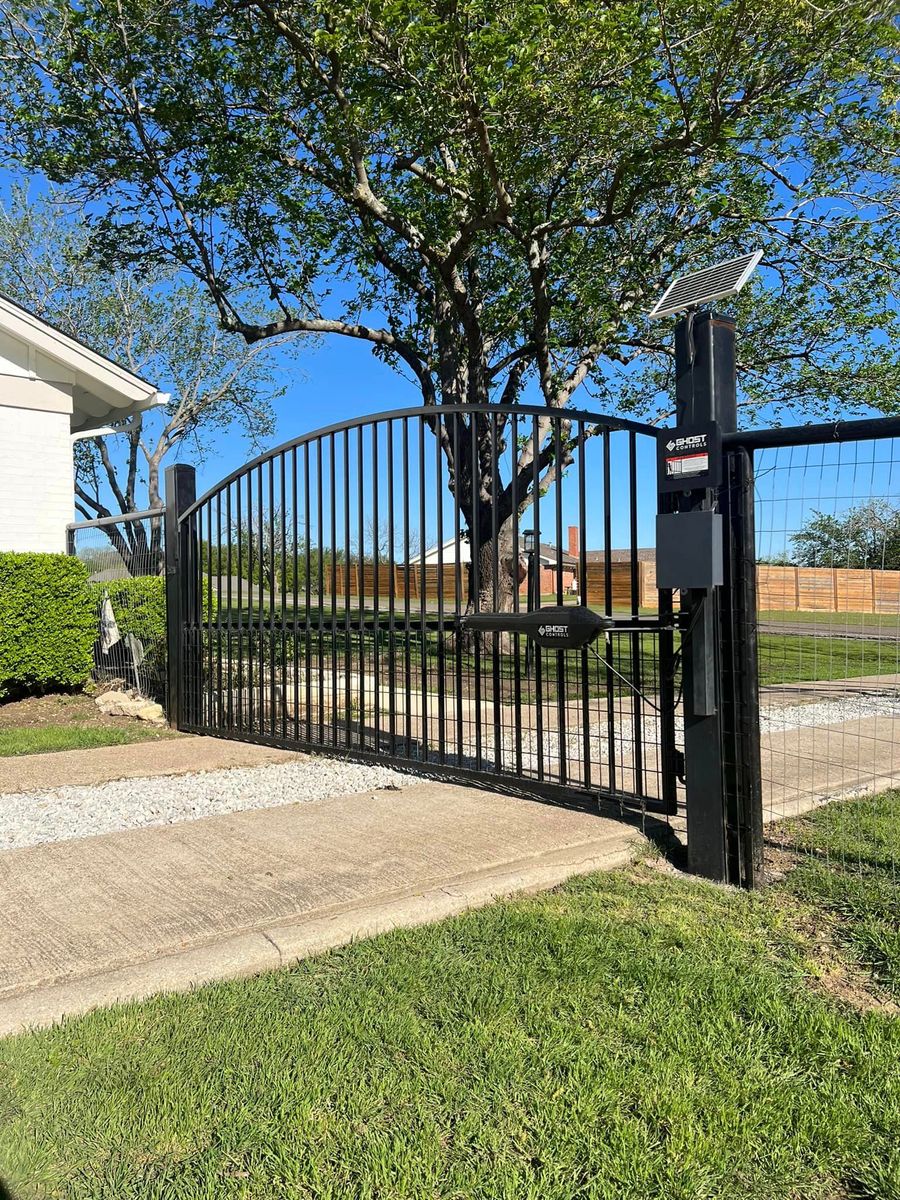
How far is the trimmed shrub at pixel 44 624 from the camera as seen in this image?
905cm

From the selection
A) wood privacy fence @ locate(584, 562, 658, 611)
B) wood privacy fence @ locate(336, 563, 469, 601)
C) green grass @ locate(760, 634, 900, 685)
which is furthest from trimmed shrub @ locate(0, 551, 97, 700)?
green grass @ locate(760, 634, 900, 685)

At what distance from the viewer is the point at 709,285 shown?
393cm

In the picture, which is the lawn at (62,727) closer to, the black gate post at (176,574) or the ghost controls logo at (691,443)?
the black gate post at (176,574)

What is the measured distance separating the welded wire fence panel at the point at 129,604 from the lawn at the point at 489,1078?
6.63 metres

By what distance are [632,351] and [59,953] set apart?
13443 millimetres

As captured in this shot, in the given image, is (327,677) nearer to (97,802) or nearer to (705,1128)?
(97,802)

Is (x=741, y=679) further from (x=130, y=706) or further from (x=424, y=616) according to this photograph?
(x=130, y=706)

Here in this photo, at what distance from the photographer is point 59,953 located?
9.91 ft

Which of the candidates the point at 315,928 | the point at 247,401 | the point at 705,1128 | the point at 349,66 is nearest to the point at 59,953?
the point at 315,928

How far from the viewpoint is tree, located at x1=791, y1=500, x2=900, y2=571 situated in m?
3.50

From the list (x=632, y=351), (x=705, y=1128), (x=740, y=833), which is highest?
(x=632, y=351)

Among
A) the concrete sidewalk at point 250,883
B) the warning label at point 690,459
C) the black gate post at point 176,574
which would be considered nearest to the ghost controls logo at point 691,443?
the warning label at point 690,459

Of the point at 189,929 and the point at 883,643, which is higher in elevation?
the point at 883,643

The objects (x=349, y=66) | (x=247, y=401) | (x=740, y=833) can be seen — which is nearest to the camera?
(x=740, y=833)
